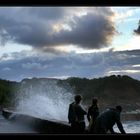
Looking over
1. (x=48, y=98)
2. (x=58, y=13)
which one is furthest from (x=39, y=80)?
(x=58, y=13)

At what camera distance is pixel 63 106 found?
6.44 m

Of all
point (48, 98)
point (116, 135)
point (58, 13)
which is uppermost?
point (58, 13)

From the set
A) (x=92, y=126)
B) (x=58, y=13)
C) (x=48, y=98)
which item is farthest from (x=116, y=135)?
(x=58, y=13)

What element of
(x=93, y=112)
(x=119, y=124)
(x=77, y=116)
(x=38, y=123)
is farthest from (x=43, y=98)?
(x=119, y=124)

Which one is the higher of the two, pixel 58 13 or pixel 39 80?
pixel 58 13

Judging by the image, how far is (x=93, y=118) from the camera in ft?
21.0

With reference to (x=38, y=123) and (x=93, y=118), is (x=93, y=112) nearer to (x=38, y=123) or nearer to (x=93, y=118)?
(x=93, y=118)

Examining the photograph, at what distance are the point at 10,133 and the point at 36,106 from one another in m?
0.38

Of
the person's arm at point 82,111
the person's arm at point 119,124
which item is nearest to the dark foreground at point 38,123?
the person's arm at point 82,111

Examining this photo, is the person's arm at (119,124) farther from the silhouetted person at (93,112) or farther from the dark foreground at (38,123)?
the dark foreground at (38,123)

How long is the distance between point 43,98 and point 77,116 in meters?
0.37

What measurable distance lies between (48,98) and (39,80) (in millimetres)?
207

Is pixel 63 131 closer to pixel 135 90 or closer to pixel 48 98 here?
pixel 48 98

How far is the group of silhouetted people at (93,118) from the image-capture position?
633 centimetres
